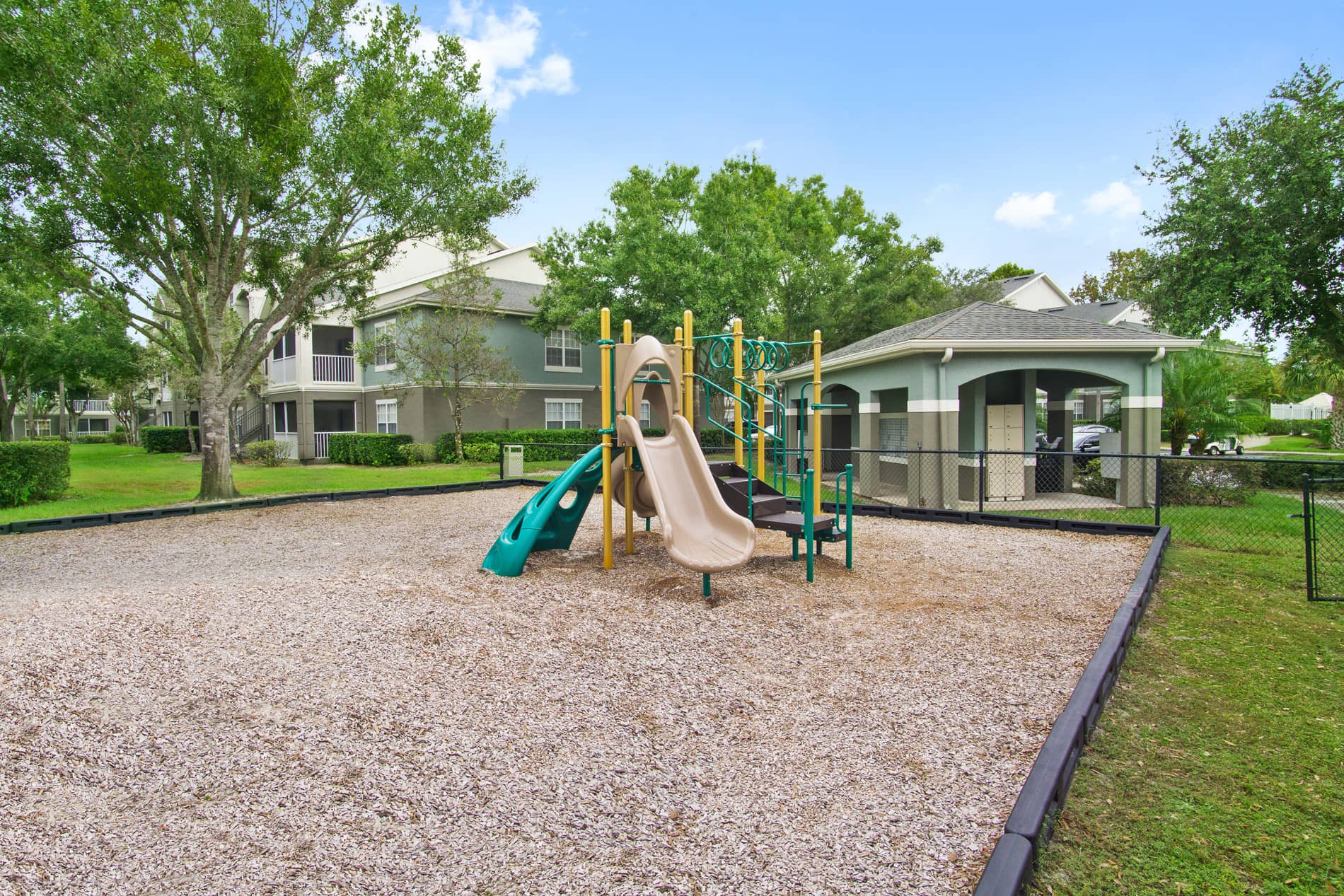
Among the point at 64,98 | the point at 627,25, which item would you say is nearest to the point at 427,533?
the point at 627,25

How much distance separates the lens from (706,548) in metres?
6.47

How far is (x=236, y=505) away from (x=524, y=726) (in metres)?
11.3

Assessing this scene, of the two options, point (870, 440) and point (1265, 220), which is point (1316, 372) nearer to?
point (1265, 220)

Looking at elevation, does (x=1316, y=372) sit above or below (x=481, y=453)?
above

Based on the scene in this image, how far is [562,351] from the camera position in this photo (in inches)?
1054

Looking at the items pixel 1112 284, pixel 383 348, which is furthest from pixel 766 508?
Answer: pixel 1112 284

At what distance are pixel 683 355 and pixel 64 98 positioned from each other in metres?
10.9

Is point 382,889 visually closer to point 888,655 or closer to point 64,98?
point 888,655

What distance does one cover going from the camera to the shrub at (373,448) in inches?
887

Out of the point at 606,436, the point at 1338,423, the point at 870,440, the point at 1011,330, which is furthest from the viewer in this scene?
the point at 1338,423

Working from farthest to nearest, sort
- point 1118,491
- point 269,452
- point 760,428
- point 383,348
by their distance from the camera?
point 269,452, point 383,348, point 1118,491, point 760,428

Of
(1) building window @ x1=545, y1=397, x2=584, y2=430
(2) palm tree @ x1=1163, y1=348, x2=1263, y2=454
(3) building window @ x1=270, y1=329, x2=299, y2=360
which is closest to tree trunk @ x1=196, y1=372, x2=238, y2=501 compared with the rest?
(1) building window @ x1=545, y1=397, x2=584, y2=430

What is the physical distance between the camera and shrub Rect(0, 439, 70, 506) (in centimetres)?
1267

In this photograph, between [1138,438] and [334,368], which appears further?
[334,368]
